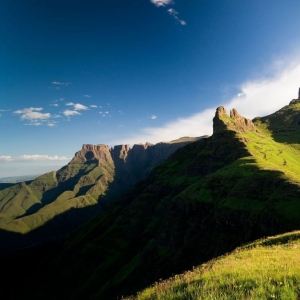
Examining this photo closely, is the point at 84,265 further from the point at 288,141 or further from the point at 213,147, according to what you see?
the point at 288,141

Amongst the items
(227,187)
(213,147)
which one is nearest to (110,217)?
(213,147)

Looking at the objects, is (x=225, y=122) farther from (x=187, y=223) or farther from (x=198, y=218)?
(x=198, y=218)

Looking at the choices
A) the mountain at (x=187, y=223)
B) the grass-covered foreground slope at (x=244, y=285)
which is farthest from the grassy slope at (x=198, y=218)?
the grass-covered foreground slope at (x=244, y=285)

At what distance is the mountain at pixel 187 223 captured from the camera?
6631 cm

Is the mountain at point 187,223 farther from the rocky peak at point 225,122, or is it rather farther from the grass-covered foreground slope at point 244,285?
the grass-covered foreground slope at point 244,285

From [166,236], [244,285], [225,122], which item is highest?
[225,122]

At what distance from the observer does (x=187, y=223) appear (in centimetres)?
9431

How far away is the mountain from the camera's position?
66.3 m

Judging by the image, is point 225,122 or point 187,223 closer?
point 187,223

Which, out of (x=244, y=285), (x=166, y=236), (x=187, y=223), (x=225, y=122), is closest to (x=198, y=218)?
(x=187, y=223)

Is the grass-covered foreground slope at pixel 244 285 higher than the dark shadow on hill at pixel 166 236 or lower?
higher

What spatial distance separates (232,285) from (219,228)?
65081mm

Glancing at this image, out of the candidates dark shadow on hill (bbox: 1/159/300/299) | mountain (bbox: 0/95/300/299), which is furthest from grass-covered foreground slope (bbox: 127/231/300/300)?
mountain (bbox: 0/95/300/299)

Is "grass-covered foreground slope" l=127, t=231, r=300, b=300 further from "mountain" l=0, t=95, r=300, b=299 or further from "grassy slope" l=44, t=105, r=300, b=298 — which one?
"grassy slope" l=44, t=105, r=300, b=298
